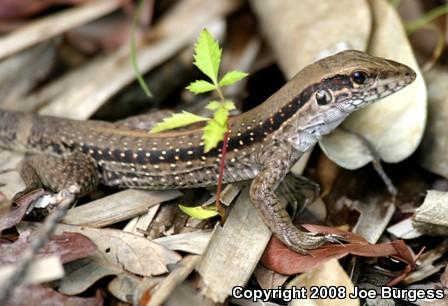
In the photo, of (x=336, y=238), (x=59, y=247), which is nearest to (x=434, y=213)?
(x=336, y=238)

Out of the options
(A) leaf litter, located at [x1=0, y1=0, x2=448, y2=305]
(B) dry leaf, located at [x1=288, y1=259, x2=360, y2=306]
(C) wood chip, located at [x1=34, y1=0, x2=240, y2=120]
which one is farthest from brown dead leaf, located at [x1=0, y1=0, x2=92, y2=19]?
(B) dry leaf, located at [x1=288, y1=259, x2=360, y2=306]

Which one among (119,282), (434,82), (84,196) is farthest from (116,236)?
(434,82)

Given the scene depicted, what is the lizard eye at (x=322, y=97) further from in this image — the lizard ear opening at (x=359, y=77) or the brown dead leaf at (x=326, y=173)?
the brown dead leaf at (x=326, y=173)

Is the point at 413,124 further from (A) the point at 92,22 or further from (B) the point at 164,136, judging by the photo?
(A) the point at 92,22

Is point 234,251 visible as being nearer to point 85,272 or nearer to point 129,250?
point 129,250

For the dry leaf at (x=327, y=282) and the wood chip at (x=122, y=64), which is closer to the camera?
the dry leaf at (x=327, y=282)

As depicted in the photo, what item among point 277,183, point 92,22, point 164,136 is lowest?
point 277,183

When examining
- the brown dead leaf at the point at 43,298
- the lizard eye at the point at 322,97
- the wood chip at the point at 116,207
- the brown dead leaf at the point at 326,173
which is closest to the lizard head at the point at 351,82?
the lizard eye at the point at 322,97
